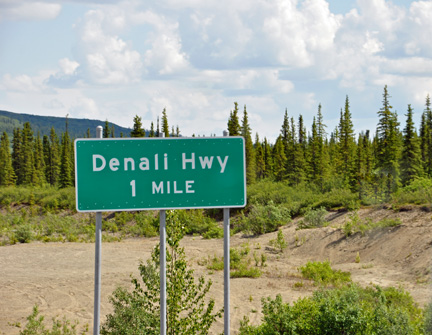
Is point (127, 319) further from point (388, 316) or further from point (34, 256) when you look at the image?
point (34, 256)

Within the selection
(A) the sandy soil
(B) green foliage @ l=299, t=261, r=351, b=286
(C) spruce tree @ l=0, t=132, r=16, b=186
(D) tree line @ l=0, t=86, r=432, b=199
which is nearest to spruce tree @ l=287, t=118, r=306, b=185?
(D) tree line @ l=0, t=86, r=432, b=199

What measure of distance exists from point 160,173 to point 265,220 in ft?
86.7

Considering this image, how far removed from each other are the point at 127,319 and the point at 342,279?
11183 millimetres

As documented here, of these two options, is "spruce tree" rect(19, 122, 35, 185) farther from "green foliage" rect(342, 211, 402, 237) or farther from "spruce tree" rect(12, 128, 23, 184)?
"green foliage" rect(342, 211, 402, 237)

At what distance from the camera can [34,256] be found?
25797 millimetres

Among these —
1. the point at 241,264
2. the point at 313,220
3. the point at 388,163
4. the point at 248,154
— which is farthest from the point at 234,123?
the point at 241,264

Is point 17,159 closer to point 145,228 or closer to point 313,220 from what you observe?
point 145,228

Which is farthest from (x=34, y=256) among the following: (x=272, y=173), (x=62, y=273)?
(x=272, y=173)

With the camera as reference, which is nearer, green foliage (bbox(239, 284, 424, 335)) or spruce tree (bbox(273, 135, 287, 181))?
green foliage (bbox(239, 284, 424, 335))

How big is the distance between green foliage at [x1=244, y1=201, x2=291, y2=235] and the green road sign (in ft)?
84.8

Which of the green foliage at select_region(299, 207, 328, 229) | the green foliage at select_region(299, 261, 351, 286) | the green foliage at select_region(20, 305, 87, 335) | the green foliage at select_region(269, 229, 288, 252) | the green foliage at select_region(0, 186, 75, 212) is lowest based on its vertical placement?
the green foliage at select_region(20, 305, 87, 335)

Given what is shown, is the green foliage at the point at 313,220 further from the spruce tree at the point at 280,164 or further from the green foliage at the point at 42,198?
the green foliage at the point at 42,198

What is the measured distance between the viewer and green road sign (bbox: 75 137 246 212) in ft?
18.4

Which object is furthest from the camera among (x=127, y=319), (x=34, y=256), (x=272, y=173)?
(x=272, y=173)
